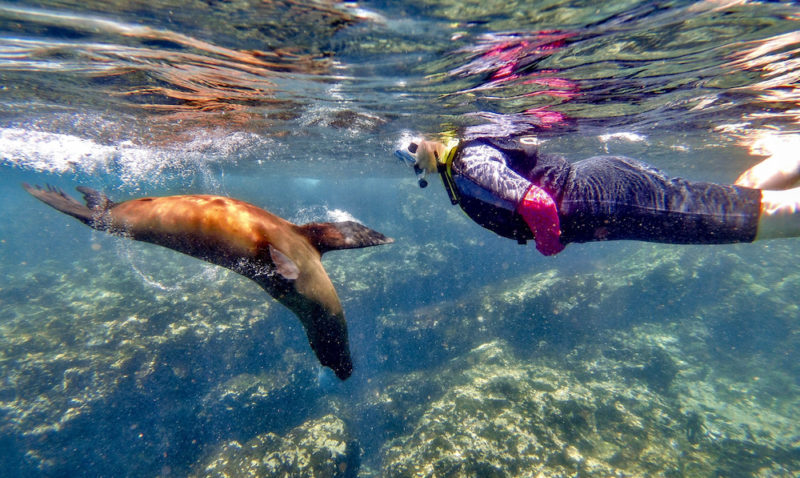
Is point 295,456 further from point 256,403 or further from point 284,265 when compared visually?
point 284,265

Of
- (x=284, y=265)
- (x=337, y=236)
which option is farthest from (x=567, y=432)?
Result: (x=284, y=265)

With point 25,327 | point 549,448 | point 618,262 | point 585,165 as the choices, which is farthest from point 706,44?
point 25,327

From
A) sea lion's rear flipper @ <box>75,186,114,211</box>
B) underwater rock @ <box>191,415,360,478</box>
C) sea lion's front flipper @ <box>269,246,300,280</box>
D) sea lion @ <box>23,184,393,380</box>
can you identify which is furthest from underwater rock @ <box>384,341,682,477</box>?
sea lion's rear flipper @ <box>75,186,114,211</box>

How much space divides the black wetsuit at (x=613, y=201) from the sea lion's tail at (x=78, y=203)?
11.4 feet

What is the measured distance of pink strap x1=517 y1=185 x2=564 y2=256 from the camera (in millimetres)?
2803

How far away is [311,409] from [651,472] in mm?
10832

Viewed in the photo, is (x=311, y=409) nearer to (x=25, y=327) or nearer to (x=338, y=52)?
(x=25, y=327)

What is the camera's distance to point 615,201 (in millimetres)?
3168

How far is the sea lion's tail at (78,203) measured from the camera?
3121 millimetres

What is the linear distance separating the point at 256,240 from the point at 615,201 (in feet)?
10.6

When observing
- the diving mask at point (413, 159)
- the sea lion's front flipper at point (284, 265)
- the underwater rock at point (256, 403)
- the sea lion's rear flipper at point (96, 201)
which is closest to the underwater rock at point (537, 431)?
the underwater rock at point (256, 403)

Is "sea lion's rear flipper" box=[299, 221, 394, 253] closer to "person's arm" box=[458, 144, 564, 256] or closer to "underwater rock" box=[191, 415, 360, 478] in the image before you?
"person's arm" box=[458, 144, 564, 256]

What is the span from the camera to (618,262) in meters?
21.8

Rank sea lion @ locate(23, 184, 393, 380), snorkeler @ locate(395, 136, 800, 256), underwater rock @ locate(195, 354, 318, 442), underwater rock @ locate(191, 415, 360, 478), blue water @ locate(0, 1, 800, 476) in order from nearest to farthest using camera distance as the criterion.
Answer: sea lion @ locate(23, 184, 393, 380) < snorkeler @ locate(395, 136, 800, 256) < blue water @ locate(0, 1, 800, 476) < underwater rock @ locate(191, 415, 360, 478) < underwater rock @ locate(195, 354, 318, 442)
